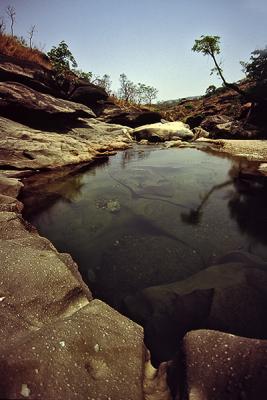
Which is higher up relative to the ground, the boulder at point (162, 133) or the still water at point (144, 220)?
the boulder at point (162, 133)

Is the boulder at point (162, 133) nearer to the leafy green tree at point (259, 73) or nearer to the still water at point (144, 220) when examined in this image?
the leafy green tree at point (259, 73)

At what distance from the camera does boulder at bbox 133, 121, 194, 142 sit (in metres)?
20.2

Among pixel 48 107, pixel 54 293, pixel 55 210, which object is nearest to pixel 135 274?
pixel 54 293

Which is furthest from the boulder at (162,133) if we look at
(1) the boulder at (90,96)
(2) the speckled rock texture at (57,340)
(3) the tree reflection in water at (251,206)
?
(2) the speckled rock texture at (57,340)

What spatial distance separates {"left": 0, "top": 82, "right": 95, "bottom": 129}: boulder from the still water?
499 centimetres

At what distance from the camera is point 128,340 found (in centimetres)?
256

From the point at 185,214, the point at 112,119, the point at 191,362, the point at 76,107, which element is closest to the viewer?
the point at 191,362

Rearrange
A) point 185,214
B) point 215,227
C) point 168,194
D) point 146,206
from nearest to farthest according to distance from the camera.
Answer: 1. point 215,227
2. point 185,214
3. point 146,206
4. point 168,194

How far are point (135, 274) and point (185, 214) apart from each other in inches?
100

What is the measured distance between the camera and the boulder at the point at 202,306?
10.1ft

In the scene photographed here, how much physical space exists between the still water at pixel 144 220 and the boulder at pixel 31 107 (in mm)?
4993

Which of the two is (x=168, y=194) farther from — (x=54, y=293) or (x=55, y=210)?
(x=54, y=293)

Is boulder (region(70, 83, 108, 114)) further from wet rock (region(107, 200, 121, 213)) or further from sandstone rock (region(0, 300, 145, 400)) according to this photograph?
sandstone rock (region(0, 300, 145, 400))

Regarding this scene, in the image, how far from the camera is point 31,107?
12383 millimetres
